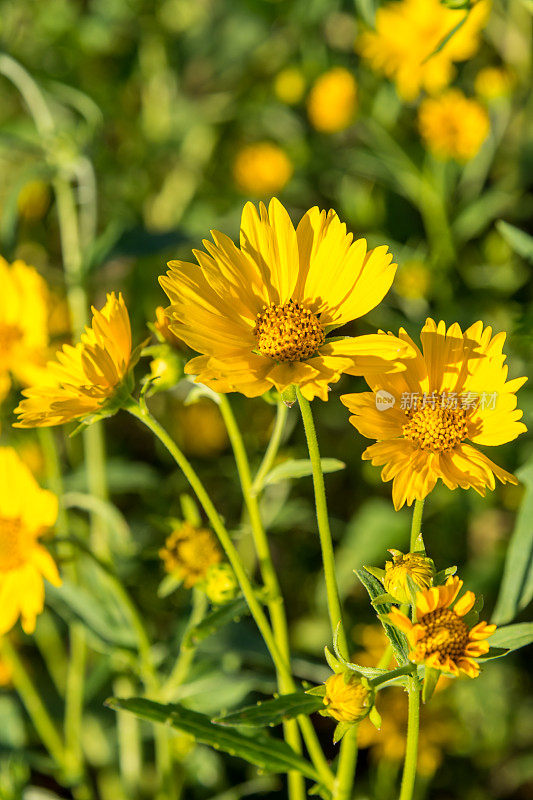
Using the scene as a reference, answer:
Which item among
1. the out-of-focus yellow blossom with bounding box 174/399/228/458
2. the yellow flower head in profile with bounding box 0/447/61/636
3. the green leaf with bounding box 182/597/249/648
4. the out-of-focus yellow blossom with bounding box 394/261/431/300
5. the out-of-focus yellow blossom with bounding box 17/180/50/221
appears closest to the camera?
the green leaf with bounding box 182/597/249/648

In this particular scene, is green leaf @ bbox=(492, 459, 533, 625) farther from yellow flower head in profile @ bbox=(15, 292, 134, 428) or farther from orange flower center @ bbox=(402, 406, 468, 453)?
yellow flower head in profile @ bbox=(15, 292, 134, 428)

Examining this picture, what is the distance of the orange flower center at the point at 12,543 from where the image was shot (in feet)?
4.17

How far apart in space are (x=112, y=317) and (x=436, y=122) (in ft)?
5.72

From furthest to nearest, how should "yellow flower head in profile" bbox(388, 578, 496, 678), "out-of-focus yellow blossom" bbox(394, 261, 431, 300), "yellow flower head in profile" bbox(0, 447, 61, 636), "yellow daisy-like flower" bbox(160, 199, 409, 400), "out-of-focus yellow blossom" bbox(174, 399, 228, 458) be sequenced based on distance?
"out-of-focus yellow blossom" bbox(174, 399, 228, 458), "out-of-focus yellow blossom" bbox(394, 261, 431, 300), "yellow flower head in profile" bbox(0, 447, 61, 636), "yellow daisy-like flower" bbox(160, 199, 409, 400), "yellow flower head in profile" bbox(388, 578, 496, 678)

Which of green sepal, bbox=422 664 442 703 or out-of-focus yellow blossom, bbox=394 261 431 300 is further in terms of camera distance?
out-of-focus yellow blossom, bbox=394 261 431 300

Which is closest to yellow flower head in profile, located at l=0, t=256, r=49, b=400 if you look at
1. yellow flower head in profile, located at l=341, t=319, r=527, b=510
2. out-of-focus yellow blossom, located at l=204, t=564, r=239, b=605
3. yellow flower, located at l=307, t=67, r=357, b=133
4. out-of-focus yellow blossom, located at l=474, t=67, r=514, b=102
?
out-of-focus yellow blossom, located at l=204, t=564, r=239, b=605

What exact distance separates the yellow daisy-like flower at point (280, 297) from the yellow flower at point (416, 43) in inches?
63.2

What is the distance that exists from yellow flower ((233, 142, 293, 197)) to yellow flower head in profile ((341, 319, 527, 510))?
1.84 m

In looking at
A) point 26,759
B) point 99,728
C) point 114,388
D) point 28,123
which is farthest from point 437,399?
point 28,123

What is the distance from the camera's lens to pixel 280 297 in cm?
110

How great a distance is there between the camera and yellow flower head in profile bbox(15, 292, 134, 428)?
962mm

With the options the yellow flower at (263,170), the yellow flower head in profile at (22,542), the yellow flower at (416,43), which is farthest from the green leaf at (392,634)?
the yellow flower at (263,170)

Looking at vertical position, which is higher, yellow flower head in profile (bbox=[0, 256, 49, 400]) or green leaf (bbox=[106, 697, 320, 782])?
yellow flower head in profile (bbox=[0, 256, 49, 400])

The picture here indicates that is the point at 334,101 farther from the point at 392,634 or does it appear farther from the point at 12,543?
the point at 392,634
